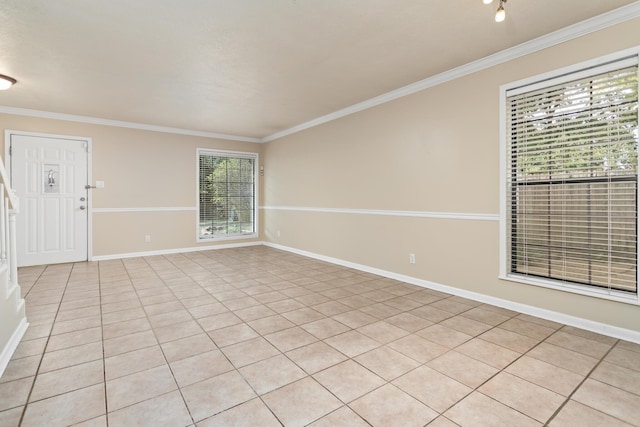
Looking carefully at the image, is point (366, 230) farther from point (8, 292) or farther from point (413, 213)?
point (8, 292)

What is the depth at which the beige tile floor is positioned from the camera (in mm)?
1598

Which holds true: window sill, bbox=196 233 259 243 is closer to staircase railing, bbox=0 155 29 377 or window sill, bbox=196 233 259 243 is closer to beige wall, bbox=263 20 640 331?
beige wall, bbox=263 20 640 331

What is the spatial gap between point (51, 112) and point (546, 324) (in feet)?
23.3

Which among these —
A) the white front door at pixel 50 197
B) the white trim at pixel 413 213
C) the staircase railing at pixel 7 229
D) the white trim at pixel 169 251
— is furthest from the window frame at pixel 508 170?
the white front door at pixel 50 197

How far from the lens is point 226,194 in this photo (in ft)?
22.8

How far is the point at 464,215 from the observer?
134 inches

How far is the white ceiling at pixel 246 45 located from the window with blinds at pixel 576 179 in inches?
22.5

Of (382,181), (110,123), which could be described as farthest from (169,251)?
(382,181)

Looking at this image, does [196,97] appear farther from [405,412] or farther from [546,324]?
[546,324]

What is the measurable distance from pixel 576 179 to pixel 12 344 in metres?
4.57

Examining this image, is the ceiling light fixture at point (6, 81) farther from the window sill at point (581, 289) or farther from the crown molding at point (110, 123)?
the window sill at point (581, 289)

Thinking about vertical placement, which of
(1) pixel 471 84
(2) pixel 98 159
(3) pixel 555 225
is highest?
(1) pixel 471 84

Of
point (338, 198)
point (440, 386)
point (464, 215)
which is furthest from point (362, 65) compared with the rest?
point (440, 386)

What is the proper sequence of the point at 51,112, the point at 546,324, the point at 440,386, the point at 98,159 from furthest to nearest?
the point at 98,159
the point at 51,112
the point at 546,324
the point at 440,386
